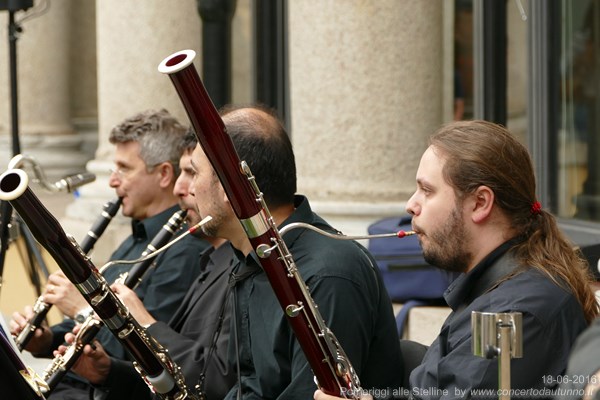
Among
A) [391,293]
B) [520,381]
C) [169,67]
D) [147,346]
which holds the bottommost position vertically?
[391,293]

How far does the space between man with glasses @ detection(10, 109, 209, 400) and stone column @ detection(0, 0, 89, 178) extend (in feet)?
13.9

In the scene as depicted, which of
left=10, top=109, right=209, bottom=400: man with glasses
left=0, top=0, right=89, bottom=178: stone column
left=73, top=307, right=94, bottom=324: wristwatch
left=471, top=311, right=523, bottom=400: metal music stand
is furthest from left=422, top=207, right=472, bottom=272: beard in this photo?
left=0, top=0, right=89, bottom=178: stone column

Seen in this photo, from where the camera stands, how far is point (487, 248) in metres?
2.68

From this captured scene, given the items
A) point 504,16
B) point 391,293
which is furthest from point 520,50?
point 391,293

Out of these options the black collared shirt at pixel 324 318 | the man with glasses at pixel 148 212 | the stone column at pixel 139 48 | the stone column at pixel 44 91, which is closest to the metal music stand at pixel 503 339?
the black collared shirt at pixel 324 318

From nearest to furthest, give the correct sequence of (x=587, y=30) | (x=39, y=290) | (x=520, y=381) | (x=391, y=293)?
(x=520, y=381)
(x=391, y=293)
(x=587, y=30)
(x=39, y=290)

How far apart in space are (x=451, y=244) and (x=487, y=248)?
0.08m

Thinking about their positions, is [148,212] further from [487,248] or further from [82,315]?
[487,248]

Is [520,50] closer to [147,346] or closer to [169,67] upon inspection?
[147,346]

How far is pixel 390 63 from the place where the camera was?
15.8 ft

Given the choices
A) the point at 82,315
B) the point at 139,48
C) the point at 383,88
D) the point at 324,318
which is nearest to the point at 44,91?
the point at 139,48

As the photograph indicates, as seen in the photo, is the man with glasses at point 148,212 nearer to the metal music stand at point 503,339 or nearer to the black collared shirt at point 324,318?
the black collared shirt at point 324,318

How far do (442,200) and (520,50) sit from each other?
433 cm

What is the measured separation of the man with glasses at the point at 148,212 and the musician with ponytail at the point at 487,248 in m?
1.56
